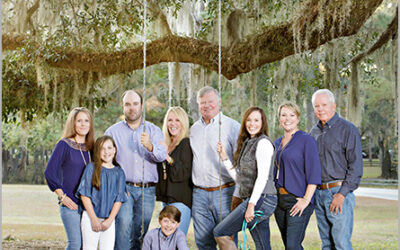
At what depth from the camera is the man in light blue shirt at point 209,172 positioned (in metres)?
3.73

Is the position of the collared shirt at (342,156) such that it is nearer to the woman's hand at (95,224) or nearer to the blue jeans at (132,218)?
the blue jeans at (132,218)

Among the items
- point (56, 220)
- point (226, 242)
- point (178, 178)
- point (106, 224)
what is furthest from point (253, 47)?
point (56, 220)

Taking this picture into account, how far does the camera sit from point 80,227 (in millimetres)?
3492

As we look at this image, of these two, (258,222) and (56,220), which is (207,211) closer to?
(258,222)

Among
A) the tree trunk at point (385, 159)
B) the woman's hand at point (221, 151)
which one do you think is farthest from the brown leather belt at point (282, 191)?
the tree trunk at point (385, 159)

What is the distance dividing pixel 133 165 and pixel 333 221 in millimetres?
1419

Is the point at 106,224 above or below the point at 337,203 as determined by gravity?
below

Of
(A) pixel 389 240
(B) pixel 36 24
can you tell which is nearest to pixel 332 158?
(B) pixel 36 24

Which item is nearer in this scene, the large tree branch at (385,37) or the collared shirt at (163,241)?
the collared shirt at (163,241)

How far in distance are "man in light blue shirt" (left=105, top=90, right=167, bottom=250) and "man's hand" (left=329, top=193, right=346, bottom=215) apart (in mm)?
1163

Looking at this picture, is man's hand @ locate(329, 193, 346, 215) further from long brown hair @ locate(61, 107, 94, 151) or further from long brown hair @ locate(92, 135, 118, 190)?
long brown hair @ locate(61, 107, 94, 151)

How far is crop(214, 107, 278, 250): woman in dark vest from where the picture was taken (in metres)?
3.29

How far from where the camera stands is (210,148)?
3.81 meters

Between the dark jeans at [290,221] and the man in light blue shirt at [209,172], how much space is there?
44cm
